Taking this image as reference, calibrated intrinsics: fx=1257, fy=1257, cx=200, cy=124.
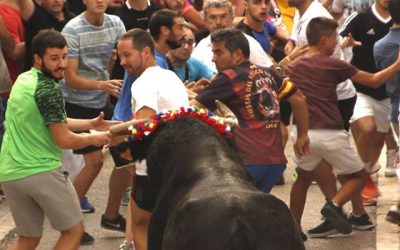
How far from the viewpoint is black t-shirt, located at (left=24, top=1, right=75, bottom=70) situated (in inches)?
476

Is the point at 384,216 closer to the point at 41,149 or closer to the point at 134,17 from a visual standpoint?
the point at 134,17

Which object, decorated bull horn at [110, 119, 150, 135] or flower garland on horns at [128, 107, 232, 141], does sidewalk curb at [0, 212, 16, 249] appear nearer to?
decorated bull horn at [110, 119, 150, 135]

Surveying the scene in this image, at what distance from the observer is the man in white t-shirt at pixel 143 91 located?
909 centimetres

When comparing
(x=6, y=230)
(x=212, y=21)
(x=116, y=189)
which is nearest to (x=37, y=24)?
(x=212, y=21)

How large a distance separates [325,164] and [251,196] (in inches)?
168

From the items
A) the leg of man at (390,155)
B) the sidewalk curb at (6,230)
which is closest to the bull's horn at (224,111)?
the sidewalk curb at (6,230)

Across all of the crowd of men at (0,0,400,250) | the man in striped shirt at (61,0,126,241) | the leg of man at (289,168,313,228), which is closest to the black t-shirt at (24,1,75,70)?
the crowd of men at (0,0,400,250)

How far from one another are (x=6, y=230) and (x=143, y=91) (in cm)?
258

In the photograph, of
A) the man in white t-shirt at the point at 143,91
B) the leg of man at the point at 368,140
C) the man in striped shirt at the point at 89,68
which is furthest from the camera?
the leg of man at the point at 368,140

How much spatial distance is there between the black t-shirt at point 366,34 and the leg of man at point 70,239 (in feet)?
13.5

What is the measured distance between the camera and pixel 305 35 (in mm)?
11805

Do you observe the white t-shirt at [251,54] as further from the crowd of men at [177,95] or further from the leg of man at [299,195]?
the leg of man at [299,195]

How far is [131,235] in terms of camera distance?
9781 millimetres

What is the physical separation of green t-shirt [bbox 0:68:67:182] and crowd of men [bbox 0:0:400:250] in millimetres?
10
